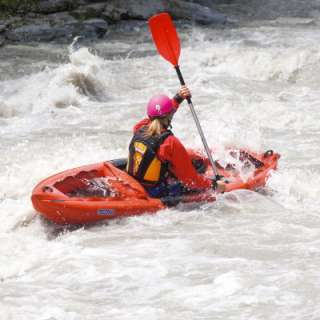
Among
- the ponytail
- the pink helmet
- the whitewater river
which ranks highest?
the pink helmet

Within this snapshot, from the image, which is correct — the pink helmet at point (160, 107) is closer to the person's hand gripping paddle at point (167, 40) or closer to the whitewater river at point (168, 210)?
the whitewater river at point (168, 210)

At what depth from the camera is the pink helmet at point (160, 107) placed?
5.73m

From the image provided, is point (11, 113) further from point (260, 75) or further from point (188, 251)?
point (188, 251)

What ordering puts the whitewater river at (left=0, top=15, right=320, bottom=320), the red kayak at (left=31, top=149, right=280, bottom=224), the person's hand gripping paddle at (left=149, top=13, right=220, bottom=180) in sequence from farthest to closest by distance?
1. the person's hand gripping paddle at (left=149, top=13, right=220, bottom=180)
2. the red kayak at (left=31, top=149, right=280, bottom=224)
3. the whitewater river at (left=0, top=15, right=320, bottom=320)

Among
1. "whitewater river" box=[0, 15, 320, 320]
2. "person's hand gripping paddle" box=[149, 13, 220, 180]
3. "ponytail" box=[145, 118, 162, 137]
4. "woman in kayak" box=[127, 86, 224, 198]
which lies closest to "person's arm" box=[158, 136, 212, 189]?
"woman in kayak" box=[127, 86, 224, 198]

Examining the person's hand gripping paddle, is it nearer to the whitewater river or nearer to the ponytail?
the whitewater river

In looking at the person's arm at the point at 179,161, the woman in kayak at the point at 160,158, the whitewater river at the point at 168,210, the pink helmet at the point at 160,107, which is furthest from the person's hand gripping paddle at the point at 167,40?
the person's arm at the point at 179,161

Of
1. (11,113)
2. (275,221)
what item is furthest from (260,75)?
(275,221)

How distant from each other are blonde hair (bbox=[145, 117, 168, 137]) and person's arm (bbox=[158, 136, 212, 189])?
12 cm

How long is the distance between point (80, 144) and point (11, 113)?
2115 millimetres

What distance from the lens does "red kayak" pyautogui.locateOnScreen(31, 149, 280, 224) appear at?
18.7 ft

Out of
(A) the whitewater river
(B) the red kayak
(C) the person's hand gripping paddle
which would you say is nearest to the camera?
(A) the whitewater river

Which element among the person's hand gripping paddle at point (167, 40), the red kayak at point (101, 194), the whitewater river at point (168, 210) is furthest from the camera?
the person's hand gripping paddle at point (167, 40)

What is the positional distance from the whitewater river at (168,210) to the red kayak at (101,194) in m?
0.10
